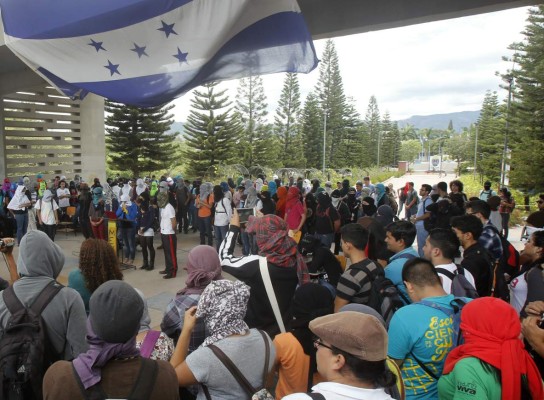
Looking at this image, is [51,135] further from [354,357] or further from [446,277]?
[354,357]

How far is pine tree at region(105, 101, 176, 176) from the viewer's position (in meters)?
25.8

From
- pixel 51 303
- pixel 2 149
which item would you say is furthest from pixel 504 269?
pixel 2 149

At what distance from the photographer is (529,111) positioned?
2022cm

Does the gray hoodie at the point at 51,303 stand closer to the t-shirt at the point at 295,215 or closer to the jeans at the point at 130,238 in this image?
the t-shirt at the point at 295,215

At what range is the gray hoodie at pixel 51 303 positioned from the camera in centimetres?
203

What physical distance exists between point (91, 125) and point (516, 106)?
21.2 m

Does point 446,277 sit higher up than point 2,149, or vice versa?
point 2,149

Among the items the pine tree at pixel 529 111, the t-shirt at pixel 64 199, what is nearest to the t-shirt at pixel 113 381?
the t-shirt at pixel 64 199

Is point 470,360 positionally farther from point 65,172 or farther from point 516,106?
point 516,106

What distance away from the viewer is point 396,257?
2.96 m

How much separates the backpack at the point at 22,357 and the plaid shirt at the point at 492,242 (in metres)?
3.62

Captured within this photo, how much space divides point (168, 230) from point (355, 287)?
4439 mm

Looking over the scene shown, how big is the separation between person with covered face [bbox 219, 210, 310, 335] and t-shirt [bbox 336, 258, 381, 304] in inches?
11.2

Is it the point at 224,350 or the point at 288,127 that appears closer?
the point at 224,350
